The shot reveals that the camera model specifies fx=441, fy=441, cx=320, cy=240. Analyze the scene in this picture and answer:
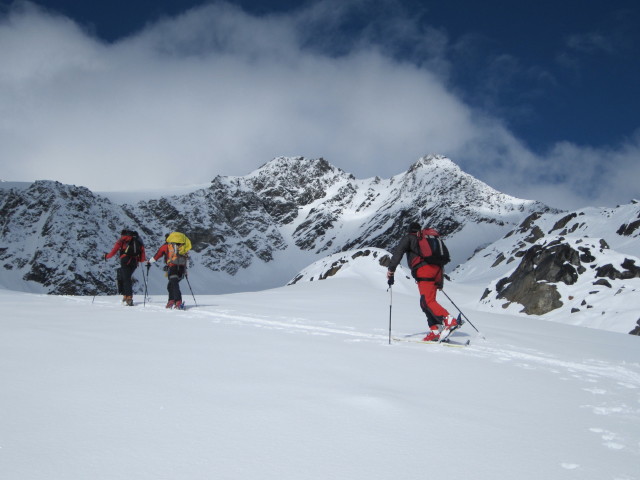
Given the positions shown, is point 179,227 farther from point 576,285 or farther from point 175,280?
point 175,280

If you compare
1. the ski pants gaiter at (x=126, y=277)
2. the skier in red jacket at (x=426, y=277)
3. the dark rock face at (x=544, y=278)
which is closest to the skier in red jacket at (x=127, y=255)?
the ski pants gaiter at (x=126, y=277)

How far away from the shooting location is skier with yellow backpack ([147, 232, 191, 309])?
11.3 metres

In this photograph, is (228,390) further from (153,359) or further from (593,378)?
(593,378)

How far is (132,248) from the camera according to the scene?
480 inches

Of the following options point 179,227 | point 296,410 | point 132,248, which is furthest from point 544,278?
point 179,227

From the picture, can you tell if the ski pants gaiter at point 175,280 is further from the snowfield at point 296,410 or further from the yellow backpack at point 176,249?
the snowfield at point 296,410

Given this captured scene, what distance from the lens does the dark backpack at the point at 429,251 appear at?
752 centimetres

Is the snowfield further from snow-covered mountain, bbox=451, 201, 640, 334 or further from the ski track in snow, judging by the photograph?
snow-covered mountain, bbox=451, 201, 640, 334

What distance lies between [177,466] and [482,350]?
17.2 ft

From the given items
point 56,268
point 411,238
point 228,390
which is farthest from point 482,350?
point 56,268

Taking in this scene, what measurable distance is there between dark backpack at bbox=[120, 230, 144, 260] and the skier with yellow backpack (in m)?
0.68

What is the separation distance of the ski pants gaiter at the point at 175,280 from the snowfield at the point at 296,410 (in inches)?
197

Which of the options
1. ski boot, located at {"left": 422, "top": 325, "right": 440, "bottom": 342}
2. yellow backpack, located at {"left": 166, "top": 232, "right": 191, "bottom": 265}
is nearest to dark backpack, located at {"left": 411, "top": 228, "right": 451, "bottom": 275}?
ski boot, located at {"left": 422, "top": 325, "right": 440, "bottom": 342}

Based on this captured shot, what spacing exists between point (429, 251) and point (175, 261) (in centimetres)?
702
